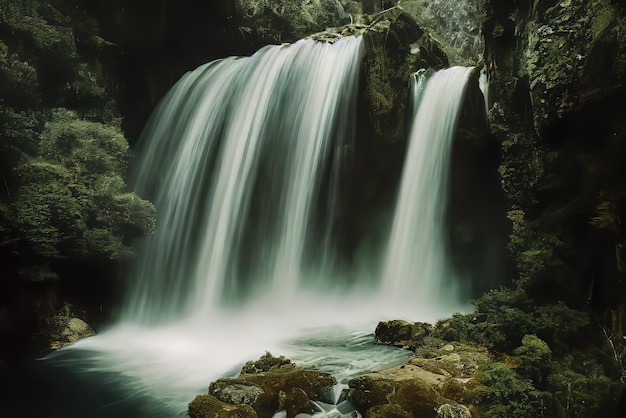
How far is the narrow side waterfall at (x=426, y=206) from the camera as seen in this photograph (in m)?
8.49

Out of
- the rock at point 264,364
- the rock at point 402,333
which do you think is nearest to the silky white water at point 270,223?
the rock at point 402,333

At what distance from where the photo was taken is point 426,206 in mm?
8883

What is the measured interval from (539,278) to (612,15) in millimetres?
3163

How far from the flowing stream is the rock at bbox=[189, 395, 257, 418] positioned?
138cm

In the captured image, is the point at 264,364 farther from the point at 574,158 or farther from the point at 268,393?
the point at 574,158

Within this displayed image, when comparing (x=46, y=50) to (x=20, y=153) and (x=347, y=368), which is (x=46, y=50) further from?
(x=347, y=368)

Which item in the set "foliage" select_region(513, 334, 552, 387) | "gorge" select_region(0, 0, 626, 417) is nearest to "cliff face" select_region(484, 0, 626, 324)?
"gorge" select_region(0, 0, 626, 417)

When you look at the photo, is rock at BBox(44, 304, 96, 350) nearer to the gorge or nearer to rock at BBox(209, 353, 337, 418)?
the gorge

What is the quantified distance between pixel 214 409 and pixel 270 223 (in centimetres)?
435

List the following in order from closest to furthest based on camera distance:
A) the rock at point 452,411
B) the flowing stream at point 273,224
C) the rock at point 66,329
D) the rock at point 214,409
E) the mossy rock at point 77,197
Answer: the rock at point 452,411
the rock at point 214,409
the mossy rock at point 77,197
the rock at point 66,329
the flowing stream at point 273,224

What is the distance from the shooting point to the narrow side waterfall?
849 centimetres

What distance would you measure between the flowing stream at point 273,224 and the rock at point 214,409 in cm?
138

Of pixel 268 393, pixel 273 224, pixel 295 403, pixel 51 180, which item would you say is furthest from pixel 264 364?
pixel 51 180

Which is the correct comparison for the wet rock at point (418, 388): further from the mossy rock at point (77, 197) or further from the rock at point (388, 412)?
the mossy rock at point (77, 197)
